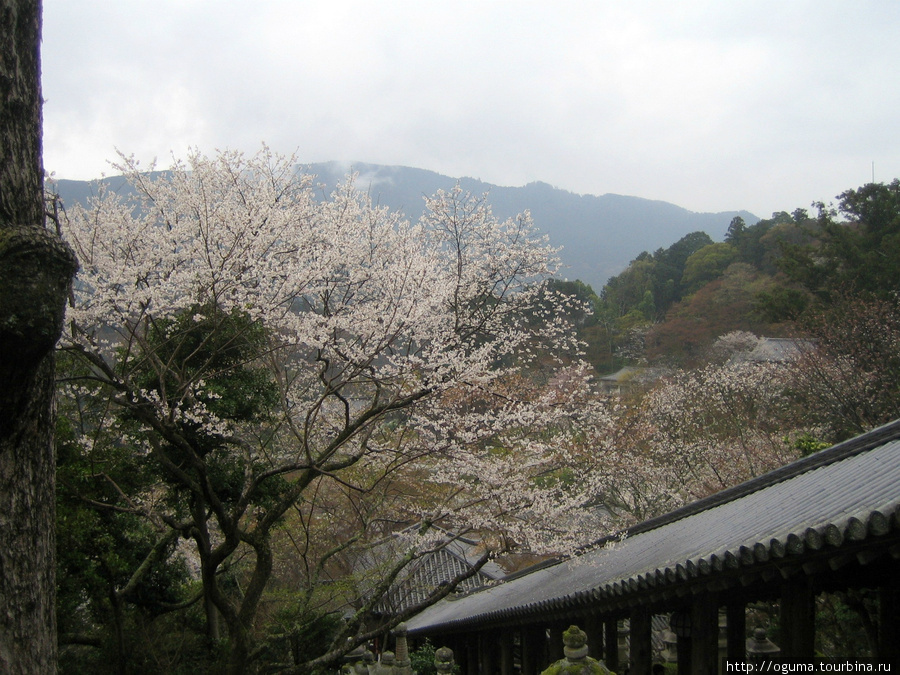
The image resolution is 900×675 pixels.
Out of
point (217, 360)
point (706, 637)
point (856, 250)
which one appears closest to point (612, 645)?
point (706, 637)

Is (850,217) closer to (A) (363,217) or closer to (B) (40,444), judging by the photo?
(A) (363,217)

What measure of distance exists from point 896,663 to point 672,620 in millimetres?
2247

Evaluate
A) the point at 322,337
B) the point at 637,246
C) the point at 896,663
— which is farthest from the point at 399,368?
the point at 637,246

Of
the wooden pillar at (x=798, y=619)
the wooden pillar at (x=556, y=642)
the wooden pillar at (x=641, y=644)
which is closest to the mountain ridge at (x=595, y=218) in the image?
the wooden pillar at (x=556, y=642)

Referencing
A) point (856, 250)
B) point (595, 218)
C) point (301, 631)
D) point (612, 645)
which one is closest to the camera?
point (612, 645)

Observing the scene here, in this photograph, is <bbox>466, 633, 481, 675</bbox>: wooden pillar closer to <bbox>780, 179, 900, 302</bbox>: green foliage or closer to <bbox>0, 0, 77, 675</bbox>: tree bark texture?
<bbox>0, 0, 77, 675</bbox>: tree bark texture

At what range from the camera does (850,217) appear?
1961 centimetres

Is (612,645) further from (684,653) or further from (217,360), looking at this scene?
(217,360)

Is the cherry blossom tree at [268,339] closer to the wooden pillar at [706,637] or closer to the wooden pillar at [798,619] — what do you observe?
the wooden pillar at [706,637]

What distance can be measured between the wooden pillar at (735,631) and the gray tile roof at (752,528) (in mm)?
499

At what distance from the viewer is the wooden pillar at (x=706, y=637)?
13.2 feet

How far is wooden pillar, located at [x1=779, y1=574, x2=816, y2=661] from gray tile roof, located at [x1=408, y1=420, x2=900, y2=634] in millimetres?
304

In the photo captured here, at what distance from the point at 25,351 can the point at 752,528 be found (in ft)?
13.4

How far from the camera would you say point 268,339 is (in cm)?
648
